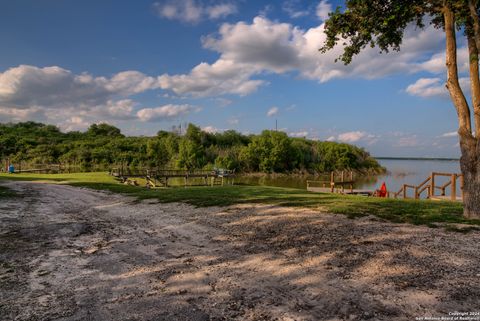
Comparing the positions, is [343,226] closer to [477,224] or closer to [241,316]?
[477,224]

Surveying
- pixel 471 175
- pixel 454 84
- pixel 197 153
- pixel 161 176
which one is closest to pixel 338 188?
pixel 161 176

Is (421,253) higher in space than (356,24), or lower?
lower

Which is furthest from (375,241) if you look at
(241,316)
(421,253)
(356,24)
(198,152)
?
(198,152)

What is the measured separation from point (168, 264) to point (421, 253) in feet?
15.9

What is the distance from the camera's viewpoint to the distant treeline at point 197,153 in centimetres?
7219

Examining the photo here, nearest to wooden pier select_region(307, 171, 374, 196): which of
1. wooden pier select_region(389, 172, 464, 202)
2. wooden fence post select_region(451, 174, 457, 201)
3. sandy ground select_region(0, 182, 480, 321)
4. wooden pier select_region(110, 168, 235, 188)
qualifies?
wooden pier select_region(389, 172, 464, 202)

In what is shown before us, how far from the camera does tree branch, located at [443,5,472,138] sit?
9148 mm

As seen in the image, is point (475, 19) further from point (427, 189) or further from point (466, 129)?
point (427, 189)

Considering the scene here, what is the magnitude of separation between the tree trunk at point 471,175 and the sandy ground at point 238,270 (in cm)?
214

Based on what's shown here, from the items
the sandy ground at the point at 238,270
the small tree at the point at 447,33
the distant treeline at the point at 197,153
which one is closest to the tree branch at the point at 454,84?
the small tree at the point at 447,33

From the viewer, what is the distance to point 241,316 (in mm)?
3775

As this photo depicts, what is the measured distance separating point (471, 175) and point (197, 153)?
68.9m

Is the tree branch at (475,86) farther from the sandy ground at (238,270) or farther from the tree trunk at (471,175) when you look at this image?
the sandy ground at (238,270)

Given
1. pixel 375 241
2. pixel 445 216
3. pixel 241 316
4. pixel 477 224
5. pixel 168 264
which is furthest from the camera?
pixel 445 216
